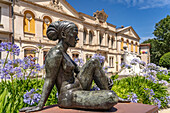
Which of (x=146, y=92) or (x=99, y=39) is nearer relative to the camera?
(x=146, y=92)

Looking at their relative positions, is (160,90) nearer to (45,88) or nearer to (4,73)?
(45,88)

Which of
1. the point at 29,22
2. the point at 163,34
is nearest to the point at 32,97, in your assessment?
the point at 29,22

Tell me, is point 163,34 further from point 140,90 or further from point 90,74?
point 90,74

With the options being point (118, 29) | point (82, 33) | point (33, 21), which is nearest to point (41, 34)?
point (33, 21)

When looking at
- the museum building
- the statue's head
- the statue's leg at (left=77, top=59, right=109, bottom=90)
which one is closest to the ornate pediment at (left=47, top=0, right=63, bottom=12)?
the museum building

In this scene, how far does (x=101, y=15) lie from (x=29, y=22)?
500 inches

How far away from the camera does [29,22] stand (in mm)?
14234

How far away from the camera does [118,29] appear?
1089 inches

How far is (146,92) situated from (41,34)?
1297 centimetres

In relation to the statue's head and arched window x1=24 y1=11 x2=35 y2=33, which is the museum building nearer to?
arched window x1=24 y1=11 x2=35 y2=33

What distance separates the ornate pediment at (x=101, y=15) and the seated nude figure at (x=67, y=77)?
68.8 feet

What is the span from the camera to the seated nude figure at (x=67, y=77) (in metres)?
2.01

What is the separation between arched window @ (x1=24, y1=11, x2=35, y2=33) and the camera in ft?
45.8

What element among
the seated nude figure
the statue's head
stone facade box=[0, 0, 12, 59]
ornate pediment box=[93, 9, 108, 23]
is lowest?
the seated nude figure
